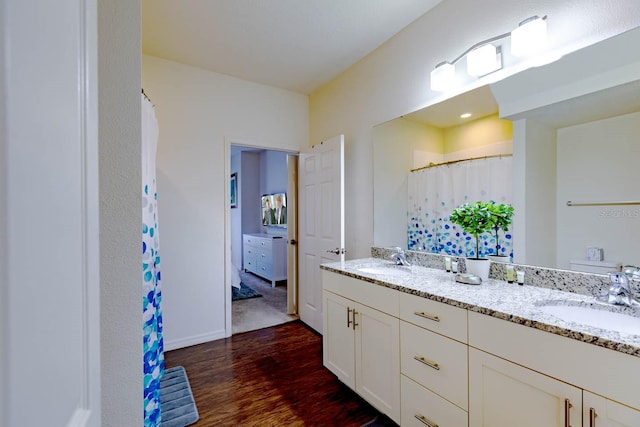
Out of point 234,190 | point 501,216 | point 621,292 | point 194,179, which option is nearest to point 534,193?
point 501,216

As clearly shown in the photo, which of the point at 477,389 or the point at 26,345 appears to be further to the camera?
the point at 477,389

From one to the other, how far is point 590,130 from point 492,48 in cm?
69

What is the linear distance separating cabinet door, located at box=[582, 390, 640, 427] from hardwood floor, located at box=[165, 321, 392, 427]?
3.83 ft

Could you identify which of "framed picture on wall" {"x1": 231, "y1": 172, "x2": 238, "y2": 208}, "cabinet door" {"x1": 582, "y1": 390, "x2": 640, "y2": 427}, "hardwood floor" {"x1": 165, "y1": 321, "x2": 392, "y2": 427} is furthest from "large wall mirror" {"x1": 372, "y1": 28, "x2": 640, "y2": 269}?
"framed picture on wall" {"x1": 231, "y1": 172, "x2": 238, "y2": 208}

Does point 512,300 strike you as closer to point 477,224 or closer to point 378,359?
point 477,224

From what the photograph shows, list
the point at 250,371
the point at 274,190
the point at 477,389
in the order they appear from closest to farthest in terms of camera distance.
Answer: the point at 477,389, the point at 250,371, the point at 274,190

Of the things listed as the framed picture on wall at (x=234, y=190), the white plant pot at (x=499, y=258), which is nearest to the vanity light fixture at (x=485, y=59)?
the white plant pot at (x=499, y=258)

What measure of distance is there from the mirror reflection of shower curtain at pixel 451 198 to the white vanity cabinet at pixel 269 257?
120 inches

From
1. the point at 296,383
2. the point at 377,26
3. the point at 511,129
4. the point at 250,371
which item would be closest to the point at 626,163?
the point at 511,129

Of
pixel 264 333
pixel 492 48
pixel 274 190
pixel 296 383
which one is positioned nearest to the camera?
pixel 492 48

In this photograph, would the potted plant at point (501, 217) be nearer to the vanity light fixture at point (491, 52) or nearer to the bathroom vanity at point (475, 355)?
the bathroom vanity at point (475, 355)

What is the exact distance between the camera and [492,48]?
5.46 ft

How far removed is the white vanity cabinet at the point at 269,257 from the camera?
4.92 metres

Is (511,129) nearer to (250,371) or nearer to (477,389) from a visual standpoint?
(477,389)
